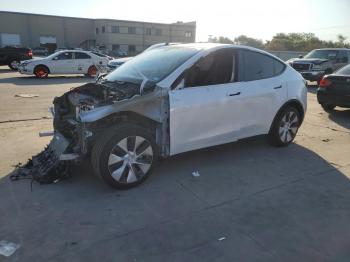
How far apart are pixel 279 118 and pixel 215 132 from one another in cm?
153

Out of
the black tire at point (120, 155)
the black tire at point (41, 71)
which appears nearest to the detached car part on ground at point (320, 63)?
the black tire at point (41, 71)

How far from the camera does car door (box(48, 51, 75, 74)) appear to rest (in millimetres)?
18075

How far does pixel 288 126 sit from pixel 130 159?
3.20 metres

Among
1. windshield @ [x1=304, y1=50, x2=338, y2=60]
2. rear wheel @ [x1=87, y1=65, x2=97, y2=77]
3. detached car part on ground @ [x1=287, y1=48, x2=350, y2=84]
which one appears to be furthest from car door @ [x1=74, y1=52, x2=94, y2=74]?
windshield @ [x1=304, y1=50, x2=338, y2=60]

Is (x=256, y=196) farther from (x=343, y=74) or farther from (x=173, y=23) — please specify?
(x=173, y=23)

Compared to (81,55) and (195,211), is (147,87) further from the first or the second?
(81,55)

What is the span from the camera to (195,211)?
393cm

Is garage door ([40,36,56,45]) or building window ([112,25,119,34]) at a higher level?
building window ([112,25,119,34])

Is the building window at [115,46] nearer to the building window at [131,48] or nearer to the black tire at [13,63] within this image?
the building window at [131,48]

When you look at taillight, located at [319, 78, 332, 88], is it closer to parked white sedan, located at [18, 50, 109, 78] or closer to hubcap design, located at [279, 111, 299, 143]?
hubcap design, located at [279, 111, 299, 143]


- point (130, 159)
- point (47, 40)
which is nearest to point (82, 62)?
point (130, 159)

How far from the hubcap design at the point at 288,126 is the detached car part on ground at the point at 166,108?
0.16 m

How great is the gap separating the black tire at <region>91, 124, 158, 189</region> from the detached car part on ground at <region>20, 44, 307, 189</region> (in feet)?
0.04

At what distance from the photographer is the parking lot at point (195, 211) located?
3.22m
